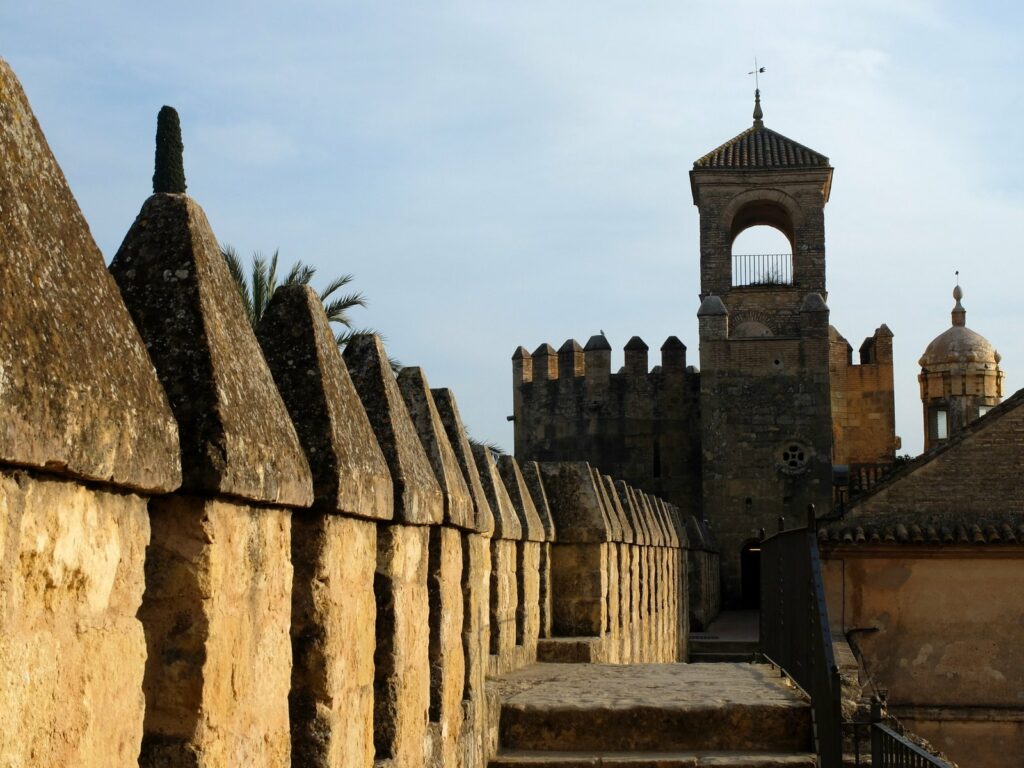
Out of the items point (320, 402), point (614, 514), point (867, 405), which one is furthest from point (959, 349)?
point (320, 402)

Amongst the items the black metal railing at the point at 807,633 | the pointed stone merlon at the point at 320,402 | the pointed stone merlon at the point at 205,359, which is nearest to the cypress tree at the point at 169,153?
the black metal railing at the point at 807,633

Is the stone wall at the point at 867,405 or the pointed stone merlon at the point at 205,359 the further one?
the stone wall at the point at 867,405

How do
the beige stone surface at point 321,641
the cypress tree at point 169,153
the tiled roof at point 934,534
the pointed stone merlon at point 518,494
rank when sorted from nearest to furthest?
the beige stone surface at point 321,641 → the pointed stone merlon at point 518,494 → the cypress tree at point 169,153 → the tiled roof at point 934,534

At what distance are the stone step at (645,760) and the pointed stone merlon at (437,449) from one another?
1.73 metres

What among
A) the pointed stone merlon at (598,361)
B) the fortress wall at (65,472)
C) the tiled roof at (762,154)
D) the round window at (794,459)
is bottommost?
the fortress wall at (65,472)

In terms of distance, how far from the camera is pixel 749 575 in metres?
37.5

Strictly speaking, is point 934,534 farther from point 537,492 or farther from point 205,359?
point 205,359

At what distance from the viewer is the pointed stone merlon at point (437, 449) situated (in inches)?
218

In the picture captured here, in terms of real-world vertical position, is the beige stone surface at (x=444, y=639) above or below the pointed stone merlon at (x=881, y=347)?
below

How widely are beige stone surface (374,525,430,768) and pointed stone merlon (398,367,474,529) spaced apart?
1.72ft

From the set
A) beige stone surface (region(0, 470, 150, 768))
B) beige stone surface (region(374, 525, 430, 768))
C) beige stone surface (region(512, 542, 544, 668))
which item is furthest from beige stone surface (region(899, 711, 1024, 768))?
beige stone surface (region(0, 470, 150, 768))

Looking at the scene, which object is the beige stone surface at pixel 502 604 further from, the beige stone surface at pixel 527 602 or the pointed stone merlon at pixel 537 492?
the pointed stone merlon at pixel 537 492

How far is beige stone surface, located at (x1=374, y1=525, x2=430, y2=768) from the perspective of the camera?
4605 millimetres

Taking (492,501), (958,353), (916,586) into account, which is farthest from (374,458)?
(958,353)
